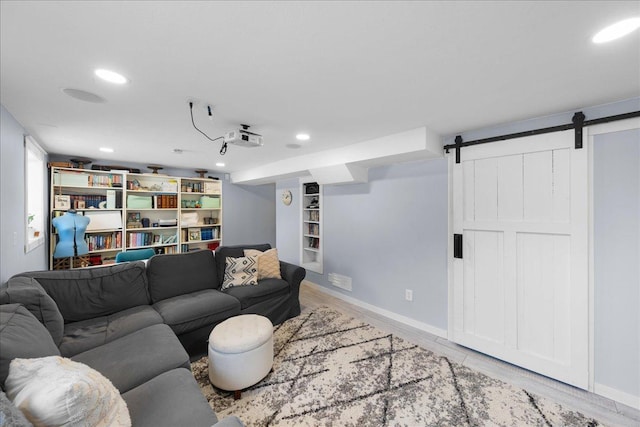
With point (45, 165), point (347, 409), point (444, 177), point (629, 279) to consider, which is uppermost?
point (45, 165)

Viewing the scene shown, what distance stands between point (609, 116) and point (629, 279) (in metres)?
1.19

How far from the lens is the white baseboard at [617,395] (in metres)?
1.81

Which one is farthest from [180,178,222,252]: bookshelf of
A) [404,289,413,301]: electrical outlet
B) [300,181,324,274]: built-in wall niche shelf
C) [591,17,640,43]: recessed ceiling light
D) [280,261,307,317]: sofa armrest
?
[591,17,640,43]: recessed ceiling light

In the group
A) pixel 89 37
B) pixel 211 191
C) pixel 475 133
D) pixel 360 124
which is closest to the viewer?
pixel 89 37

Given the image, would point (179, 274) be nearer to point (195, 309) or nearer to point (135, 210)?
point (195, 309)

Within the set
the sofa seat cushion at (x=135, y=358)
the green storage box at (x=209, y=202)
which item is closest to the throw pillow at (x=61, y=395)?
the sofa seat cushion at (x=135, y=358)

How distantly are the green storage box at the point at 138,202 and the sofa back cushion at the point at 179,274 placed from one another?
2.17 m

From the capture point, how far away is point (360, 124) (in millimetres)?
2398

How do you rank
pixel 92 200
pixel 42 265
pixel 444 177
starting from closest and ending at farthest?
pixel 444 177 → pixel 42 265 → pixel 92 200

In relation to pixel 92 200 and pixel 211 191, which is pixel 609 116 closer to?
pixel 211 191

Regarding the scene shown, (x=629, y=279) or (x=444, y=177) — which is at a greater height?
(x=444, y=177)

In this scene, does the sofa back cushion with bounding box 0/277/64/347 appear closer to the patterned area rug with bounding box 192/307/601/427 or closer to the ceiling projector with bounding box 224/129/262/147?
the patterned area rug with bounding box 192/307/601/427

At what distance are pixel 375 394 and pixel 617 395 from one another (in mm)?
1760

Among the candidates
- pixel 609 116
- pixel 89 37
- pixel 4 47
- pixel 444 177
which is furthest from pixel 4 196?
pixel 609 116
